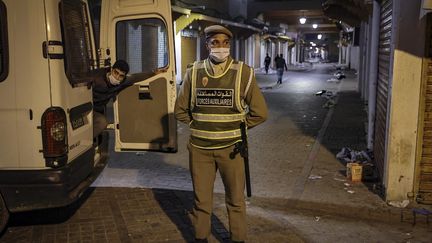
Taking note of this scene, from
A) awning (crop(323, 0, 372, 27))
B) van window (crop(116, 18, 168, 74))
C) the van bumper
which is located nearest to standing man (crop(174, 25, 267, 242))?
the van bumper

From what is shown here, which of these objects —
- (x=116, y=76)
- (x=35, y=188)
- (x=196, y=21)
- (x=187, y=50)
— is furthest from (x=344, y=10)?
(x=35, y=188)

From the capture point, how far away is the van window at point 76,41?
4.36 meters

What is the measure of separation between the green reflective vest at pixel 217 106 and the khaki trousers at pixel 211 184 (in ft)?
0.35

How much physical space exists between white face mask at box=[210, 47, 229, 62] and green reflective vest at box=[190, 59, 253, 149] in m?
0.09

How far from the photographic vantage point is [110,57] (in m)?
6.29

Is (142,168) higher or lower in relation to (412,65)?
lower

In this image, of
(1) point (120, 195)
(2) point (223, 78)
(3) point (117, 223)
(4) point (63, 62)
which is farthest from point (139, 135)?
(2) point (223, 78)

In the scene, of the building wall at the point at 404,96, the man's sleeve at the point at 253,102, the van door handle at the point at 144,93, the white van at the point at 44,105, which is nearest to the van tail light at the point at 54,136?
the white van at the point at 44,105

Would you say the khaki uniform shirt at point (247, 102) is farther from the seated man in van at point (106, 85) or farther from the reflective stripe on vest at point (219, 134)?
the seated man in van at point (106, 85)

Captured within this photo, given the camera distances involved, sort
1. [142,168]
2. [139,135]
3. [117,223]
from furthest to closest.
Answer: [142,168] → [139,135] → [117,223]

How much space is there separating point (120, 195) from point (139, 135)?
893 mm

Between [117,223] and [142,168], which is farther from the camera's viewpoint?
[142,168]

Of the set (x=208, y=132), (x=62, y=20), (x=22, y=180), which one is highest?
(x=62, y=20)

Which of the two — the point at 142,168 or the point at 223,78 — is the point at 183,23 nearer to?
the point at 142,168
